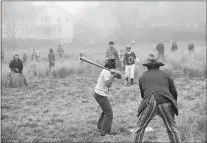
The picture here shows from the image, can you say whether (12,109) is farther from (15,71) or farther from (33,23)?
(33,23)

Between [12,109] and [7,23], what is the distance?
158 ft

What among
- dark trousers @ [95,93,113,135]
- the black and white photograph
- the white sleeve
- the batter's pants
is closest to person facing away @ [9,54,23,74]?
the black and white photograph

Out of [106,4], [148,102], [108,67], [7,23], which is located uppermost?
[106,4]

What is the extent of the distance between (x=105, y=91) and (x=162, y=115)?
2197mm

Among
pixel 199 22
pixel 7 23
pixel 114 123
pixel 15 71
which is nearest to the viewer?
pixel 114 123

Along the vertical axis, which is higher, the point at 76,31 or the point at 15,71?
the point at 76,31

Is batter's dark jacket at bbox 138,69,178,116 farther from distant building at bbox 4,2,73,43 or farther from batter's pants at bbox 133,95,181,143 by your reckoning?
distant building at bbox 4,2,73,43

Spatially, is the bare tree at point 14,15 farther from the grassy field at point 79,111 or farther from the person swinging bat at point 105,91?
the person swinging bat at point 105,91

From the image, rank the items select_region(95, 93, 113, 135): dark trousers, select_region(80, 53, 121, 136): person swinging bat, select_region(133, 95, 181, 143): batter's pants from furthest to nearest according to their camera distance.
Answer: select_region(95, 93, 113, 135): dark trousers → select_region(80, 53, 121, 136): person swinging bat → select_region(133, 95, 181, 143): batter's pants

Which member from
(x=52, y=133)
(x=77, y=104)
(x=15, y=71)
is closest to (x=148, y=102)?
(x=52, y=133)

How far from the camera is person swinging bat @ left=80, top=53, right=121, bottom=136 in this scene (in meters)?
6.67

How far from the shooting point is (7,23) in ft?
182

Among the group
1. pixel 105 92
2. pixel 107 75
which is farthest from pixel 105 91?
pixel 107 75

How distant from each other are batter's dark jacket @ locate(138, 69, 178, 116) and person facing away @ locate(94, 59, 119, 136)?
4.34ft
